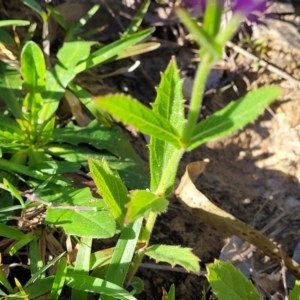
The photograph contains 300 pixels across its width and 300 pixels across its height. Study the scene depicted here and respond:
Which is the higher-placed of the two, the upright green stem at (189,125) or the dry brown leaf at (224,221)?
the upright green stem at (189,125)

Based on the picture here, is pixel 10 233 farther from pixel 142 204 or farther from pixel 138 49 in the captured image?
pixel 138 49

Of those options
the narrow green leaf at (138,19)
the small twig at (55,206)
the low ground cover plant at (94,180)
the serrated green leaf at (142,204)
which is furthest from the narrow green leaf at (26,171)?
the narrow green leaf at (138,19)

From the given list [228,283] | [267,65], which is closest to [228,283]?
[228,283]

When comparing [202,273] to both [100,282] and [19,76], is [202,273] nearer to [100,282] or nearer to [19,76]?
[100,282]

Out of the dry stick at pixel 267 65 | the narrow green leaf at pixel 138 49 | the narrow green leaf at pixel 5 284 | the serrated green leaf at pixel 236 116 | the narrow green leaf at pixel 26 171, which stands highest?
the serrated green leaf at pixel 236 116

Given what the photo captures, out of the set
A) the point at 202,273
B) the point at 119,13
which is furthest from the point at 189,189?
the point at 119,13

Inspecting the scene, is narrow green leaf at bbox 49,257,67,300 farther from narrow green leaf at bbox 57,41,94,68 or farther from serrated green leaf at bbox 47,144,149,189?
narrow green leaf at bbox 57,41,94,68

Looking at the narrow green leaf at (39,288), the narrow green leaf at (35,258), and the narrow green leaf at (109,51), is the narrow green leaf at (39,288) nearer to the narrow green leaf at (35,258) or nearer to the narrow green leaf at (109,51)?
the narrow green leaf at (35,258)
